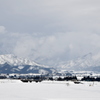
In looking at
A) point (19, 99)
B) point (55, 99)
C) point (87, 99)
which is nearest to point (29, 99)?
point (19, 99)

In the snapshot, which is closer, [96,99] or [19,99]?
[19,99]

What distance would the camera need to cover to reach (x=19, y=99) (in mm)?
58500

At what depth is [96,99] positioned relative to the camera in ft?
214

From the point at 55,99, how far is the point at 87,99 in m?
7.59

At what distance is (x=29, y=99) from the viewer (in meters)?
59.1

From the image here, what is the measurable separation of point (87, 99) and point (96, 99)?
6.85 feet

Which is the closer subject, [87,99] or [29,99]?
[29,99]

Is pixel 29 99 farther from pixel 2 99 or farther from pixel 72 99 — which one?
pixel 72 99

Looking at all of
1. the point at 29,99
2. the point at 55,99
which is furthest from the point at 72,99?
the point at 29,99

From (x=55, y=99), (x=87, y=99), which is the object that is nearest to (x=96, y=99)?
(x=87, y=99)

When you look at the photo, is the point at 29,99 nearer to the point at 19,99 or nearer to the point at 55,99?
the point at 19,99

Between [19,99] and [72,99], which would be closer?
[19,99]

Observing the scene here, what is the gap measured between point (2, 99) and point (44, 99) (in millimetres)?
9379

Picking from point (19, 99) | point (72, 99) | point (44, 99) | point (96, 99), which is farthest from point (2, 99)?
point (96, 99)
